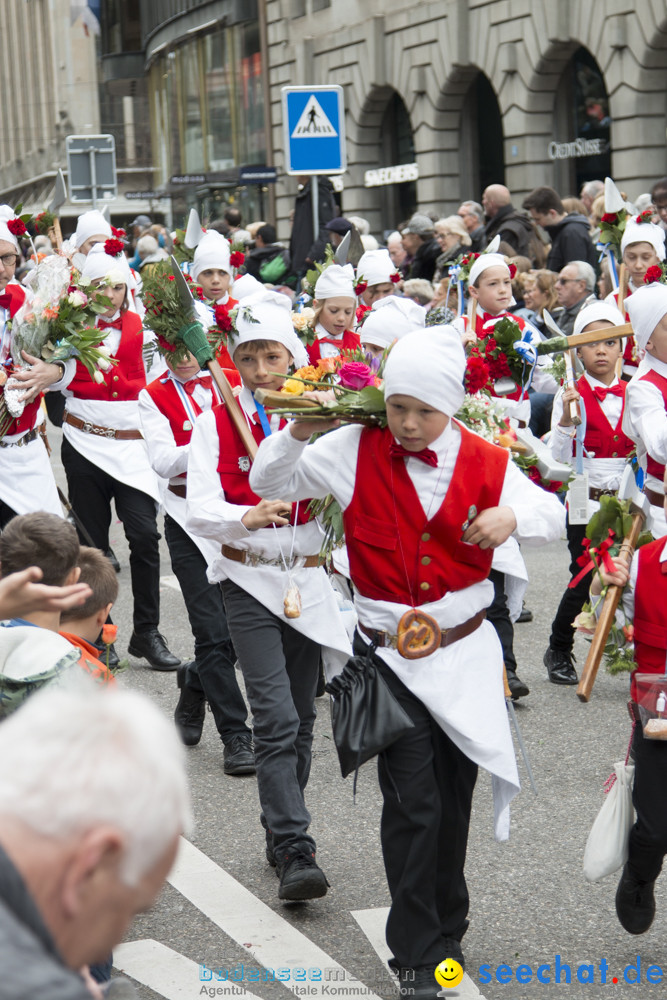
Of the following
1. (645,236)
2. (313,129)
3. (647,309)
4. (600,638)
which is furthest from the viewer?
(313,129)

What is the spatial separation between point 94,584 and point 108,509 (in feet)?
14.9

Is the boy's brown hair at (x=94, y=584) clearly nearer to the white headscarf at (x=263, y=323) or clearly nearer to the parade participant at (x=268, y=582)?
the parade participant at (x=268, y=582)

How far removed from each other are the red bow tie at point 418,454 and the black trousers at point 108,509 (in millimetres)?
4453

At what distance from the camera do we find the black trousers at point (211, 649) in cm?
650

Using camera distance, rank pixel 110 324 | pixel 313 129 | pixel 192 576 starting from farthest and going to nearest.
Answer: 1. pixel 313 129
2. pixel 110 324
3. pixel 192 576

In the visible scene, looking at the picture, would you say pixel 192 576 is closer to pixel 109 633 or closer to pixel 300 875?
pixel 300 875

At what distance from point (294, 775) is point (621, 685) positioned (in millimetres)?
3024

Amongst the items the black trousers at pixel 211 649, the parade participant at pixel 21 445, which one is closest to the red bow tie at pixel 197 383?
the black trousers at pixel 211 649

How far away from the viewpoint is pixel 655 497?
232 inches

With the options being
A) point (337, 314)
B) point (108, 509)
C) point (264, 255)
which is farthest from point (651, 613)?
point (264, 255)

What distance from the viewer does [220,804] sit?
6035 millimetres

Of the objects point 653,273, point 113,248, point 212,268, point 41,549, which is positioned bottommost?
point 41,549

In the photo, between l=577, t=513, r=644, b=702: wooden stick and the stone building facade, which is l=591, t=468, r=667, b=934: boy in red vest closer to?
l=577, t=513, r=644, b=702: wooden stick

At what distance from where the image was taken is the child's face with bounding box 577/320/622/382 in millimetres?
7621
